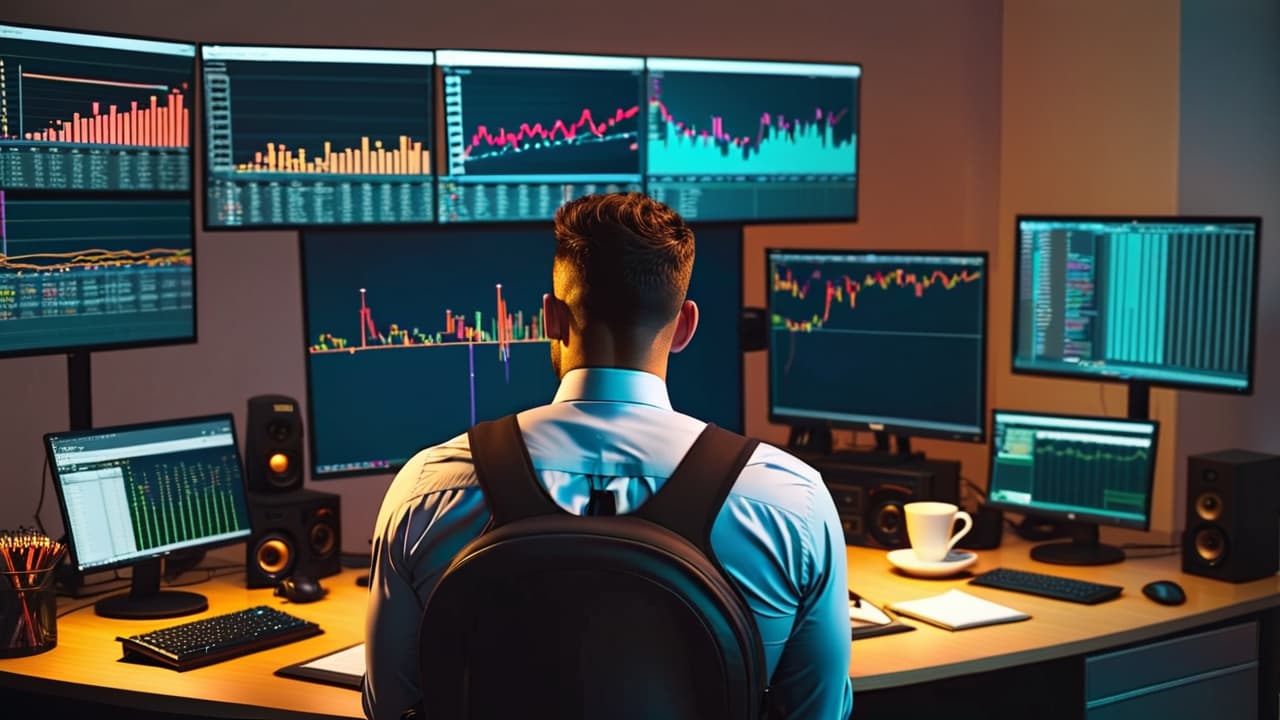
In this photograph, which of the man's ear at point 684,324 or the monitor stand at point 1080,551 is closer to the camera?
the man's ear at point 684,324

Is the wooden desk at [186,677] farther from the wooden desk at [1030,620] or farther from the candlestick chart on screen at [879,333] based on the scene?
the candlestick chart on screen at [879,333]

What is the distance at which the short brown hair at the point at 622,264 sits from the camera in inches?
62.7

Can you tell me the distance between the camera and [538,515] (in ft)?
4.50

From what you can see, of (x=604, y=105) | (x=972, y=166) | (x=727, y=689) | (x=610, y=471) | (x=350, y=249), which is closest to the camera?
(x=727, y=689)

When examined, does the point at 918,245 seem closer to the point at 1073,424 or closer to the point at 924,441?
the point at 924,441

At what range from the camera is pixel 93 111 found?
2.65 m

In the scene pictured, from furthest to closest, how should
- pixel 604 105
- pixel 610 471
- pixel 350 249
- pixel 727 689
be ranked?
pixel 604 105 → pixel 350 249 → pixel 610 471 → pixel 727 689

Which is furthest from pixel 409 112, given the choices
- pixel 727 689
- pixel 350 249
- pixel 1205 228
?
pixel 727 689

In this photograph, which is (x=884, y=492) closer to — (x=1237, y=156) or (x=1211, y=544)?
(x=1211, y=544)

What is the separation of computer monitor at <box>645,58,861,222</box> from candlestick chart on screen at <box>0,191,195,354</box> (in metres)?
1.03

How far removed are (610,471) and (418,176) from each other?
1598mm

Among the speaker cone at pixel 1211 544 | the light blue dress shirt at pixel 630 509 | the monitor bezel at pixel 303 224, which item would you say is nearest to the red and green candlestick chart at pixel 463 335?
the monitor bezel at pixel 303 224

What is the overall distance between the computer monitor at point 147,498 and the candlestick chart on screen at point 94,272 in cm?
22

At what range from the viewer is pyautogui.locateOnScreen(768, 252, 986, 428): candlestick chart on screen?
3.04m
